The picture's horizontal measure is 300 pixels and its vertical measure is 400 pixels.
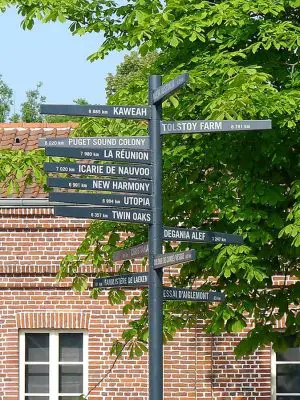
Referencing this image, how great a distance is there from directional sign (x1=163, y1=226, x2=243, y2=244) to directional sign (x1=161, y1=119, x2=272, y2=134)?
725mm

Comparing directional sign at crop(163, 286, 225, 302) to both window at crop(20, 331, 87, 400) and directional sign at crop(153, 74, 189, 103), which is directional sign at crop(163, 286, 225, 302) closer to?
directional sign at crop(153, 74, 189, 103)

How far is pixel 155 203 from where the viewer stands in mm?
10141

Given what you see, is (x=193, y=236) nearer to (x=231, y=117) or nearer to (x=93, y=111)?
(x=93, y=111)

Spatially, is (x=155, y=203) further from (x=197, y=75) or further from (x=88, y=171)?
(x=197, y=75)

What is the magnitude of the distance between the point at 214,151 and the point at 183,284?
196cm

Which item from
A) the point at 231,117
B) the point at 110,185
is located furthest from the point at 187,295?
the point at 231,117

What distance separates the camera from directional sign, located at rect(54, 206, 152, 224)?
33.2ft

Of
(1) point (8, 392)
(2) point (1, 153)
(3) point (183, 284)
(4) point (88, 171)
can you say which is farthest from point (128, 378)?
(4) point (88, 171)

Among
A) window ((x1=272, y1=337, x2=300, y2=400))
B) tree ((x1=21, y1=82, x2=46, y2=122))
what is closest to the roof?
window ((x1=272, y1=337, x2=300, y2=400))

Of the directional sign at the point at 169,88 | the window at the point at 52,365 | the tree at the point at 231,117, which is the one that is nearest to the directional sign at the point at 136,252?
the directional sign at the point at 169,88

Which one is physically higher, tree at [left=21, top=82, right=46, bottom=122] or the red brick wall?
tree at [left=21, top=82, right=46, bottom=122]

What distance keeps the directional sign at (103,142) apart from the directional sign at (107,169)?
157 millimetres

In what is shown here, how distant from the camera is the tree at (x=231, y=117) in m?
12.9

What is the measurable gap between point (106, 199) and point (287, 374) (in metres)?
9.73
